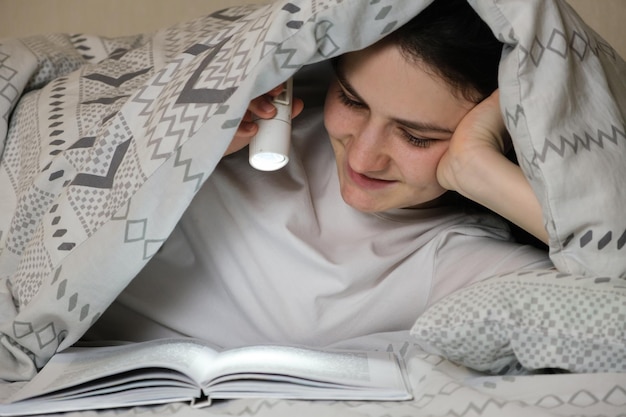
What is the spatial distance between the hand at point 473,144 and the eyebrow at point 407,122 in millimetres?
24

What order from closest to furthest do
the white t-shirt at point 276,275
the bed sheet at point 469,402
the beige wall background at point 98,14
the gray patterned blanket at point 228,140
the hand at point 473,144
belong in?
the bed sheet at point 469,402
the gray patterned blanket at point 228,140
the hand at point 473,144
the white t-shirt at point 276,275
the beige wall background at point 98,14

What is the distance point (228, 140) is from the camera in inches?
43.7

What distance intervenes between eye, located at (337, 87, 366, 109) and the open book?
40 centimetres

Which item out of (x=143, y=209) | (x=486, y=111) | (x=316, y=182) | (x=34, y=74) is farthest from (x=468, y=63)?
(x=34, y=74)

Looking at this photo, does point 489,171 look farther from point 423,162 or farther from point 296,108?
point 296,108

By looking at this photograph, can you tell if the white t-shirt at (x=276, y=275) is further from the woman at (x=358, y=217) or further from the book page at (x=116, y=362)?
the book page at (x=116, y=362)

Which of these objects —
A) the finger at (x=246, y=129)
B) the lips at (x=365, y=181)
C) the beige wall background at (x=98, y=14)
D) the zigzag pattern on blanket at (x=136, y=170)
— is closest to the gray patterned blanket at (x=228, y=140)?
the zigzag pattern on blanket at (x=136, y=170)

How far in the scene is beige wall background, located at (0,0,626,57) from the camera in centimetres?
237

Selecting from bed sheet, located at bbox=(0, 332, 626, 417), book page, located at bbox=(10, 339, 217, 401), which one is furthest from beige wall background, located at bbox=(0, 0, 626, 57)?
bed sheet, located at bbox=(0, 332, 626, 417)

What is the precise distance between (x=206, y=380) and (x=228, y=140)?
31 centimetres

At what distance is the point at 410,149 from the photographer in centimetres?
126

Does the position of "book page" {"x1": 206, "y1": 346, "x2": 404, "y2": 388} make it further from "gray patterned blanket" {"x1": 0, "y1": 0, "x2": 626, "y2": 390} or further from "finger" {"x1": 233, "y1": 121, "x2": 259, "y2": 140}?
"finger" {"x1": 233, "y1": 121, "x2": 259, "y2": 140}

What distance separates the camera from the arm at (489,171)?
1.15 m

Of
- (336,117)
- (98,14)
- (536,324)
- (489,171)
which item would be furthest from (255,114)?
(98,14)
